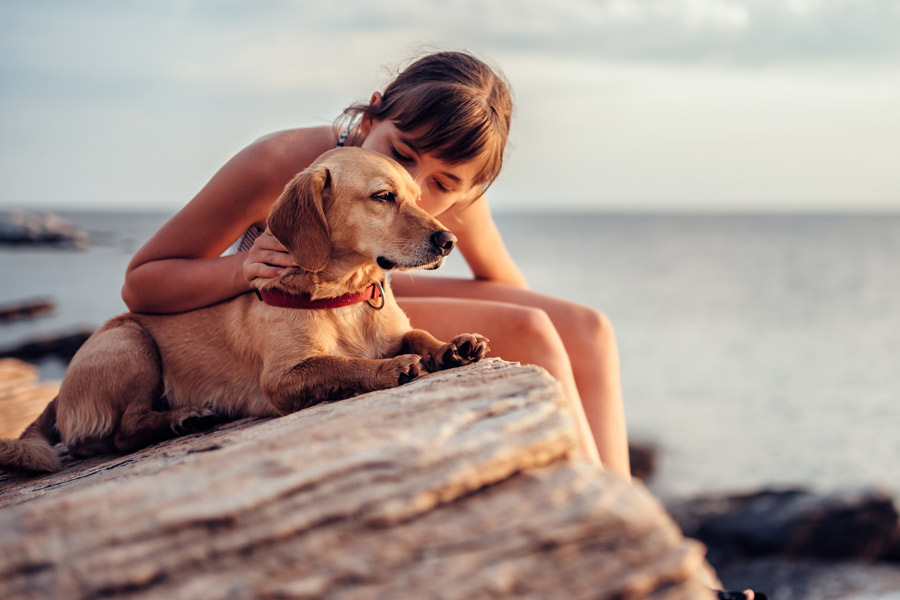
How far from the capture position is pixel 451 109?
3.01 meters

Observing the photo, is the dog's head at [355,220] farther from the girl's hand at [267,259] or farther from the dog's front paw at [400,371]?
the dog's front paw at [400,371]

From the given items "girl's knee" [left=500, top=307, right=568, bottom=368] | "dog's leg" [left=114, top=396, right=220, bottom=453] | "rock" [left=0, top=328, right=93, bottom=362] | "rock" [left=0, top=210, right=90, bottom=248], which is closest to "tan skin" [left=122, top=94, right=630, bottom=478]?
"girl's knee" [left=500, top=307, right=568, bottom=368]

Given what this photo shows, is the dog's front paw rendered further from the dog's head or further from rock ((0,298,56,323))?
rock ((0,298,56,323))

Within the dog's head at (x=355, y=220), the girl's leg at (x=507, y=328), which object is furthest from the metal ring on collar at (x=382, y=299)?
the girl's leg at (x=507, y=328)

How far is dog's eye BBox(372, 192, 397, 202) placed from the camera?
2.69 meters

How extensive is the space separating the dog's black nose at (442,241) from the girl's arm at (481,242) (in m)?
1.24

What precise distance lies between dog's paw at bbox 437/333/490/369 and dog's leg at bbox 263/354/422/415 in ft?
0.31

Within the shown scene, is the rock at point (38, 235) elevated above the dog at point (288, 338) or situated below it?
below

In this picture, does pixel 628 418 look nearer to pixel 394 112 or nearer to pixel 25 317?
pixel 394 112

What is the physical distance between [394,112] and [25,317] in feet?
61.0

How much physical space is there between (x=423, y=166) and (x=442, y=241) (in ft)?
2.16

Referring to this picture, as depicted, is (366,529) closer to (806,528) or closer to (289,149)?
(289,149)

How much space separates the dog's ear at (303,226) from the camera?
2.56 metres

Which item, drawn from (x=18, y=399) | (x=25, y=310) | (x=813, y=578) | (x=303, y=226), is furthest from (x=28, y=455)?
(x=25, y=310)
